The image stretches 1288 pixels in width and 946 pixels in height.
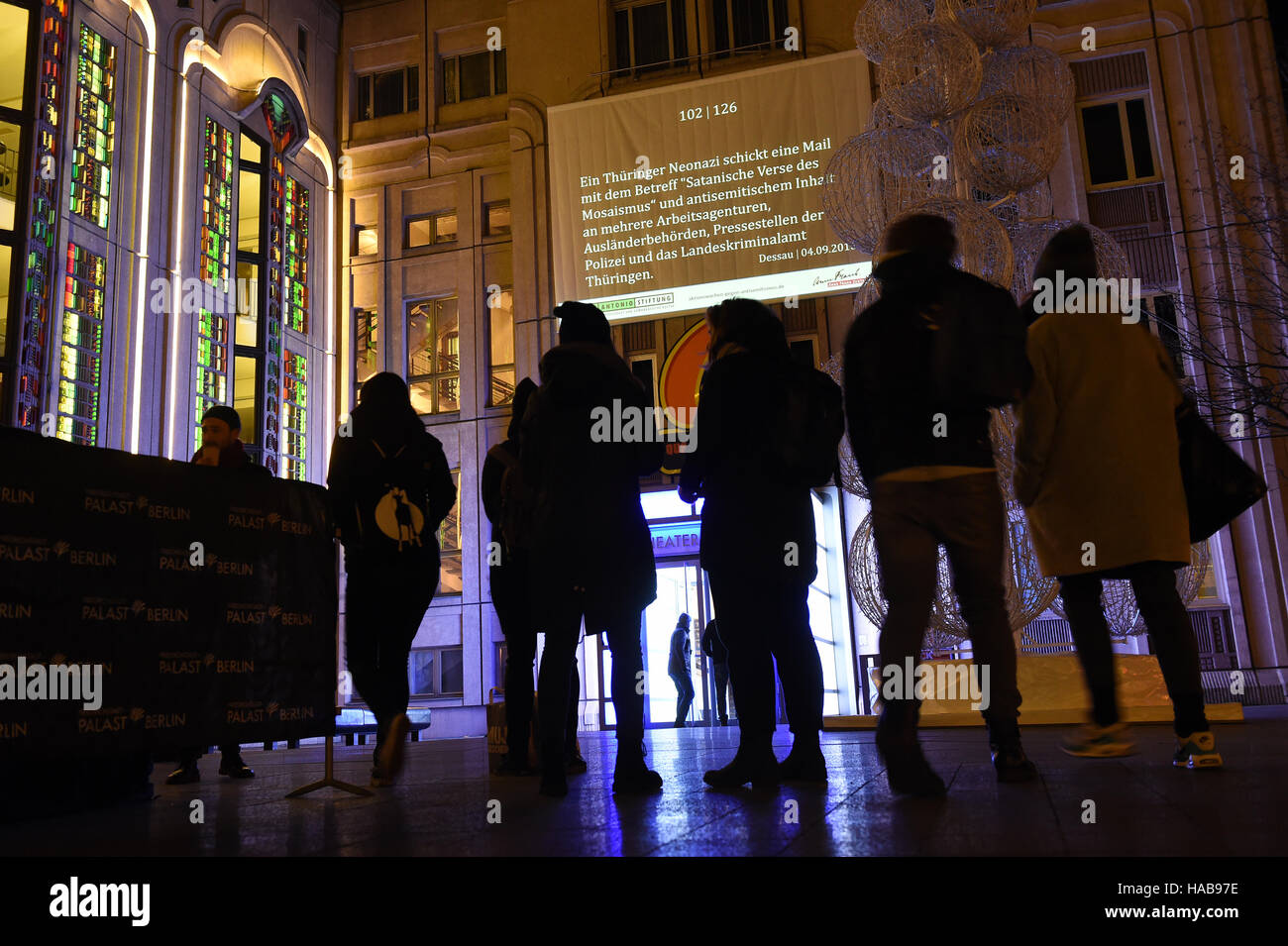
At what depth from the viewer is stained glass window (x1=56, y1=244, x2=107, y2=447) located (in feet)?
39.4

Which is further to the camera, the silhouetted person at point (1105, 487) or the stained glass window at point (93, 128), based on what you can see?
the stained glass window at point (93, 128)

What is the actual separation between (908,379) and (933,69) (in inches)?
189

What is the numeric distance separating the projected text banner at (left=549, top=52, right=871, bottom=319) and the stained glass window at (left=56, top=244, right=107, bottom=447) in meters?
5.93

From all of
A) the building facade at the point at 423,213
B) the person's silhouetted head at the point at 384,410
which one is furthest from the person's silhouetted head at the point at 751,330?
the building facade at the point at 423,213

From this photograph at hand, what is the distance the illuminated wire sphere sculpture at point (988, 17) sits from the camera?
7.07 meters

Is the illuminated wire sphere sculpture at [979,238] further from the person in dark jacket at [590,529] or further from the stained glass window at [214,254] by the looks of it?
the stained glass window at [214,254]

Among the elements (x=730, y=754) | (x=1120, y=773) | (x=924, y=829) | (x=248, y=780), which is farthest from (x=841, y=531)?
(x=924, y=829)

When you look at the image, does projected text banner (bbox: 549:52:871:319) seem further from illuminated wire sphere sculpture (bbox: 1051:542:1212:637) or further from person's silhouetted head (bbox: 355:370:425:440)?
person's silhouetted head (bbox: 355:370:425:440)

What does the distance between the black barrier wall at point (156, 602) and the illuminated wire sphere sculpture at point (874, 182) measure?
4.84 m

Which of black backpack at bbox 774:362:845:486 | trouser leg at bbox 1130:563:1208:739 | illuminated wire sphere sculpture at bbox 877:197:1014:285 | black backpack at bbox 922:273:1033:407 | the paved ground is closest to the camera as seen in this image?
the paved ground

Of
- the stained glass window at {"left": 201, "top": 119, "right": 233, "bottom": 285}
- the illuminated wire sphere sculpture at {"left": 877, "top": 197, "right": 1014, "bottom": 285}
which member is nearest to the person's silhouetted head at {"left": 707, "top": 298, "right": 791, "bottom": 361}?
the illuminated wire sphere sculpture at {"left": 877, "top": 197, "right": 1014, "bottom": 285}

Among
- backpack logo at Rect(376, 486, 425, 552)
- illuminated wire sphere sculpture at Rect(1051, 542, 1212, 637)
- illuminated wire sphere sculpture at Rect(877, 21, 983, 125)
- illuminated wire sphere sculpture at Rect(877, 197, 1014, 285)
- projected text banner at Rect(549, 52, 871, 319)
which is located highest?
projected text banner at Rect(549, 52, 871, 319)
